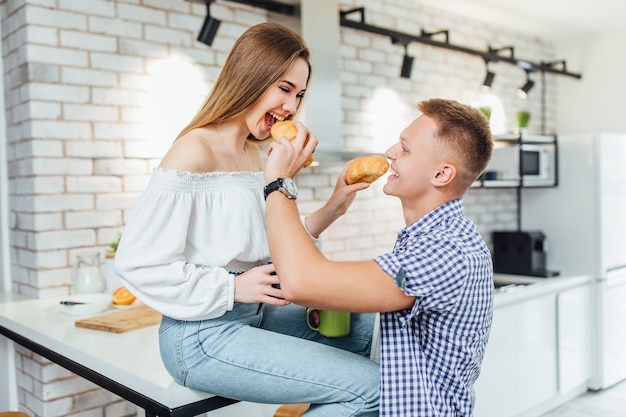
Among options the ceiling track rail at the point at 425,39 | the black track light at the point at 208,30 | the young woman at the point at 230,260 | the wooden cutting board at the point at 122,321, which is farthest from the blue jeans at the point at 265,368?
the ceiling track rail at the point at 425,39

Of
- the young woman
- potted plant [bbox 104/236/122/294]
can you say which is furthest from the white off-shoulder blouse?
potted plant [bbox 104/236/122/294]

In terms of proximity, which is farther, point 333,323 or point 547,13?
point 547,13

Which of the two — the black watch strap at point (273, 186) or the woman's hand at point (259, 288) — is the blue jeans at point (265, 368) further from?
the black watch strap at point (273, 186)

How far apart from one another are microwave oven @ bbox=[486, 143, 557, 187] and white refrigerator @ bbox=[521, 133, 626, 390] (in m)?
0.09

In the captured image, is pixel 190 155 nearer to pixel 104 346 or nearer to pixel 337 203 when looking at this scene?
pixel 337 203

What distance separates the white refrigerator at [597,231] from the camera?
437cm

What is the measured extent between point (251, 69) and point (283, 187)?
35cm

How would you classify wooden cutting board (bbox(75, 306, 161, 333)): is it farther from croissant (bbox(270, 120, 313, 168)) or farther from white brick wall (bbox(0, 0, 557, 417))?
croissant (bbox(270, 120, 313, 168))

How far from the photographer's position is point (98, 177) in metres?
2.82

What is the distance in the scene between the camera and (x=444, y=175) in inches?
59.2

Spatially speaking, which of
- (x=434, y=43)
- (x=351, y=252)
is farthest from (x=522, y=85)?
(x=351, y=252)

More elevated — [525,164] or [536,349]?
[525,164]

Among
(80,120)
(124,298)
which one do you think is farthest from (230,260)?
(80,120)

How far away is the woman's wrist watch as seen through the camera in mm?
1414
